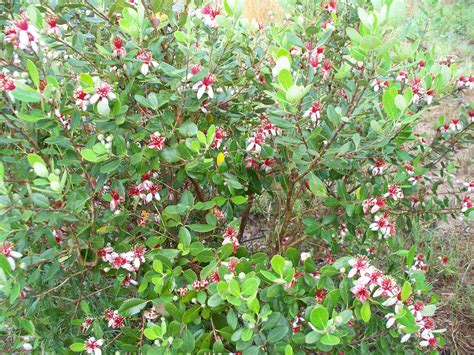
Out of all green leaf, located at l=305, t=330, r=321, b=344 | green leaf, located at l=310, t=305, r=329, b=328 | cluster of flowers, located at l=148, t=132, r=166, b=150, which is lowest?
green leaf, located at l=305, t=330, r=321, b=344

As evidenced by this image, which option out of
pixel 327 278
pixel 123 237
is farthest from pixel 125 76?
pixel 327 278

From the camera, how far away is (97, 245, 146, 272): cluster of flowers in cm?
147

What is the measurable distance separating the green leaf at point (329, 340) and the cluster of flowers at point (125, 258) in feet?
1.96

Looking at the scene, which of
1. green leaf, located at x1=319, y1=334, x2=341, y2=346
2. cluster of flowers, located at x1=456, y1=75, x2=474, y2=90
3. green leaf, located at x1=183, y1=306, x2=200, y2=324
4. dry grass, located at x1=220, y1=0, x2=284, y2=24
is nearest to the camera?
green leaf, located at x1=319, y1=334, x2=341, y2=346

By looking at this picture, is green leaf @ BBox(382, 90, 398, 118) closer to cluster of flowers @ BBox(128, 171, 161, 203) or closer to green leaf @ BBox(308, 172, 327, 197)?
green leaf @ BBox(308, 172, 327, 197)

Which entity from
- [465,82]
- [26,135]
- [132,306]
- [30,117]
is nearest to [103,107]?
[30,117]

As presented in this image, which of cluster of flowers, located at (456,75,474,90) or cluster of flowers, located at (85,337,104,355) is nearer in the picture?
cluster of flowers, located at (85,337,104,355)

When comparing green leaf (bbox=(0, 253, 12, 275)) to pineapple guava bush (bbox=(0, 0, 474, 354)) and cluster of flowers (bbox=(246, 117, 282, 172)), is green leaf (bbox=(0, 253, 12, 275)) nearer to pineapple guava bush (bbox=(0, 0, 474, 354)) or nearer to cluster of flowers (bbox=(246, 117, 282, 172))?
pineapple guava bush (bbox=(0, 0, 474, 354))

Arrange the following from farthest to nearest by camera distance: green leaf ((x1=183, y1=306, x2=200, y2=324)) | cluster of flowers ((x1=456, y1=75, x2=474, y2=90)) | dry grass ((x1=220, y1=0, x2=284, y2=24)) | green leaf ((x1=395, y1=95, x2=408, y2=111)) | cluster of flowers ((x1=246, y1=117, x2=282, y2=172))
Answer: dry grass ((x1=220, y1=0, x2=284, y2=24)), cluster of flowers ((x1=456, y1=75, x2=474, y2=90)), cluster of flowers ((x1=246, y1=117, x2=282, y2=172)), green leaf ((x1=183, y1=306, x2=200, y2=324)), green leaf ((x1=395, y1=95, x2=408, y2=111))

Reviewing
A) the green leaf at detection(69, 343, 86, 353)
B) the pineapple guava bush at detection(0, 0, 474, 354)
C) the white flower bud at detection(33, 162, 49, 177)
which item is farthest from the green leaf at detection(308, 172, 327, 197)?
the green leaf at detection(69, 343, 86, 353)

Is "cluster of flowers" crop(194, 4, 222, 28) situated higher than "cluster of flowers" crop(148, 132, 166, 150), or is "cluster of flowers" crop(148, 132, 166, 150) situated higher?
"cluster of flowers" crop(194, 4, 222, 28)

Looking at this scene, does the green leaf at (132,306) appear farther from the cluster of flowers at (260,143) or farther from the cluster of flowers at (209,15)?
the cluster of flowers at (209,15)

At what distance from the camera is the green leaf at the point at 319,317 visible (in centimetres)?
113

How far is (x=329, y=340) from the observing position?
1.12 metres
